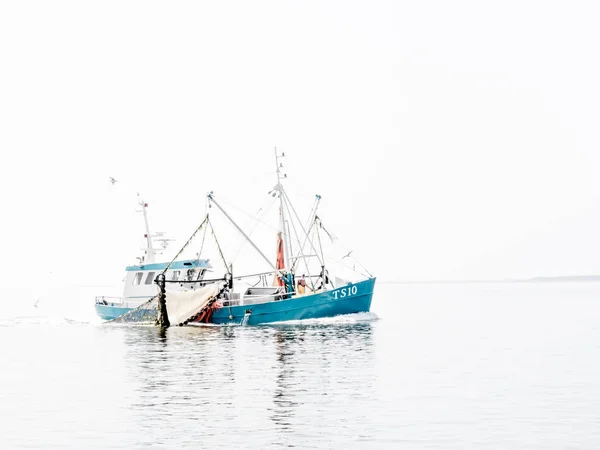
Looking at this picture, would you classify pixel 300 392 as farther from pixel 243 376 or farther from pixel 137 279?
pixel 137 279

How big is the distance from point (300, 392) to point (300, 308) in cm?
4309

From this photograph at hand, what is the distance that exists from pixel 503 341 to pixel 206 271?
1083 inches

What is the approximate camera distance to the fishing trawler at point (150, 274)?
3455 inches

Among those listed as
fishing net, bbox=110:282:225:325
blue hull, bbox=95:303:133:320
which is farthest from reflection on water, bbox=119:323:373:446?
blue hull, bbox=95:303:133:320

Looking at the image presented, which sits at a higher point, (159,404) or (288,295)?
(288,295)

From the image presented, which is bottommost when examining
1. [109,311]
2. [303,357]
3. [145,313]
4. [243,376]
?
[243,376]

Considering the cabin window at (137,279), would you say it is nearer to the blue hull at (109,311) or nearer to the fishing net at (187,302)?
the blue hull at (109,311)

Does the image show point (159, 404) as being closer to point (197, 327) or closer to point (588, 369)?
point (588, 369)

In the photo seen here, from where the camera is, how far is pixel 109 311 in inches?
3846

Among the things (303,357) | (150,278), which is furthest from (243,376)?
(150,278)

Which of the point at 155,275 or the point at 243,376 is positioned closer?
the point at 243,376

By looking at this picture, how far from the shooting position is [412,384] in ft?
143

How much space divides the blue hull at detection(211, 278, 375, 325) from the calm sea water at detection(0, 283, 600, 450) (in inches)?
282

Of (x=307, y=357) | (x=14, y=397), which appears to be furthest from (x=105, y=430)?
(x=307, y=357)
